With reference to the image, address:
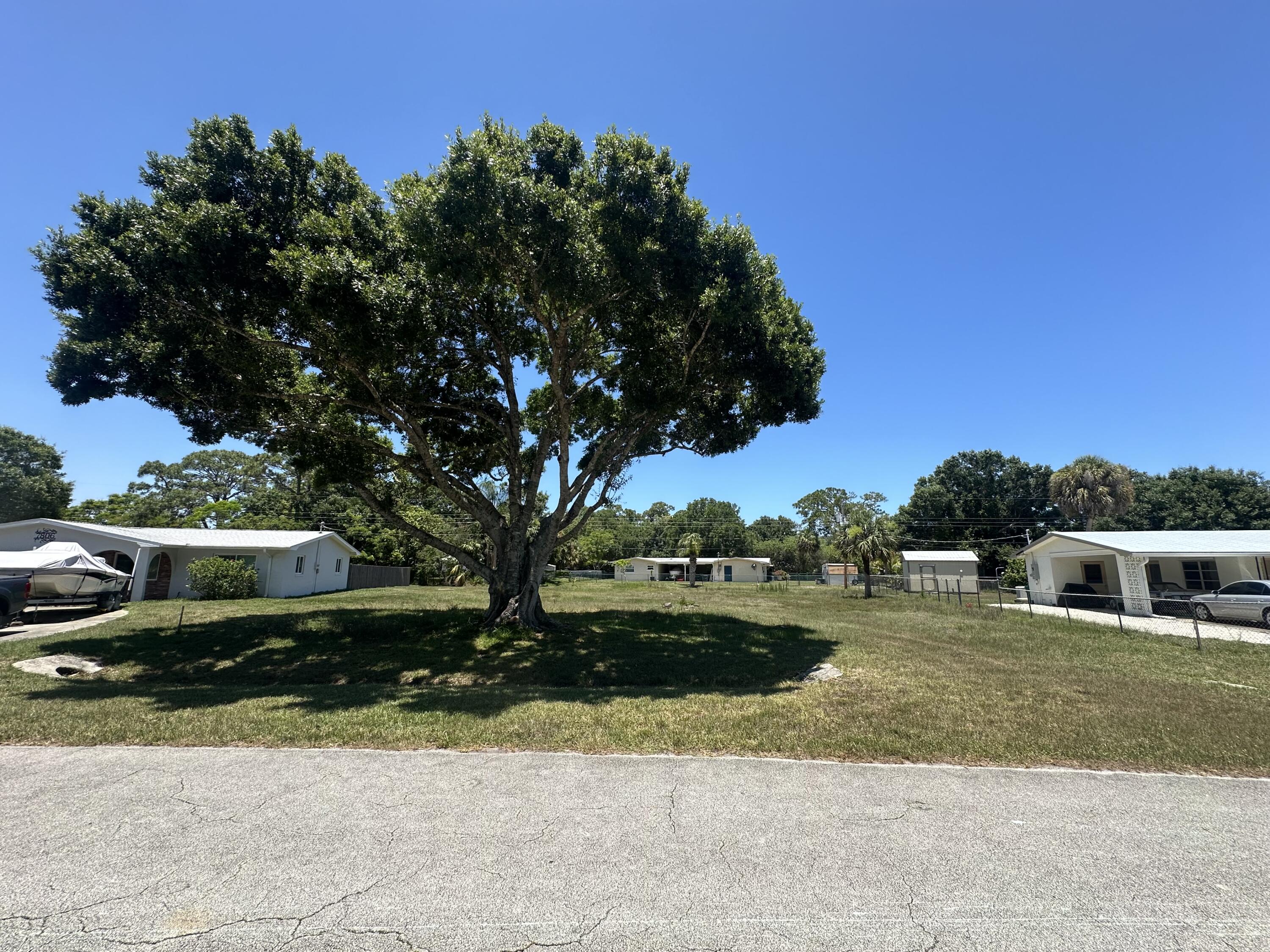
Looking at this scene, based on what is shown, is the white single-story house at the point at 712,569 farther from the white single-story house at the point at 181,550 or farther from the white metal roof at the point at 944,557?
the white single-story house at the point at 181,550

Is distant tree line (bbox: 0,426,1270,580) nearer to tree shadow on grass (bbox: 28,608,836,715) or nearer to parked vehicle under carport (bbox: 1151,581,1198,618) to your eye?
parked vehicle under carport (bbox: 1151,581,1198,618)

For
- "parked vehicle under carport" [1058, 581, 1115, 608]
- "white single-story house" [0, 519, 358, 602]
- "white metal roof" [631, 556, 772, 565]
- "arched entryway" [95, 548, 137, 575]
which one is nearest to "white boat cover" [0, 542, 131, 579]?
"white single-story house" [0, 519, 358, 602]

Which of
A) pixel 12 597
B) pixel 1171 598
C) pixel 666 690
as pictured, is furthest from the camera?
pixel 1171 598

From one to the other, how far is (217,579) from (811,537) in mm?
48282

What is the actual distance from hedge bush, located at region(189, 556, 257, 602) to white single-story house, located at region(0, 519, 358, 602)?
932 millimetres

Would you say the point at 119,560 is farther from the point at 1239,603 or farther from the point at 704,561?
the point at 704,561

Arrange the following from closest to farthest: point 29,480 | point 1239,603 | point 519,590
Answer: point 519,590 < point 1239,603 < point 29,480

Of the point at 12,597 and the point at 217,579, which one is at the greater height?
the point at 217,579

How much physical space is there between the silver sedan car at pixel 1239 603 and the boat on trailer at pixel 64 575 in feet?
111

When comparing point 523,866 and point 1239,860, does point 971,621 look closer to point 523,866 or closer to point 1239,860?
point 1239,860

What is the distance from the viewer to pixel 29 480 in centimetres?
4041

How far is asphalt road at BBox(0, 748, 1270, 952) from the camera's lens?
277 centimetres

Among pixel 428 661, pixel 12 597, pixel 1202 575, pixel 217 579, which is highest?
pixel 1202 575

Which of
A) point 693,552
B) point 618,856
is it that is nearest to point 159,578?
point 618,856
